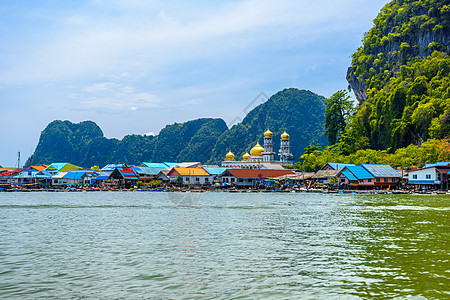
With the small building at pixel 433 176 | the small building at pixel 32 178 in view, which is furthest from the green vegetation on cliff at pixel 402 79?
the small building at pixel 32 178

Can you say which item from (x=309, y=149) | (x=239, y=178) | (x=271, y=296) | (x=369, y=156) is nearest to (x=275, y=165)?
(x=309, y=149)

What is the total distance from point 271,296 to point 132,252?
859 cm

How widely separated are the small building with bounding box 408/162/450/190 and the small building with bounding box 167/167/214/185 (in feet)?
Result: 169

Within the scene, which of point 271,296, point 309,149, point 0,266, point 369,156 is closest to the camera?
point 271,296

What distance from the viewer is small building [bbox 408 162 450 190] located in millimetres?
68375

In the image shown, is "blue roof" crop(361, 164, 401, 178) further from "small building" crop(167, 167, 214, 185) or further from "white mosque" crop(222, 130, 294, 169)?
"white mosque" crop(222, 130, 294, 169)

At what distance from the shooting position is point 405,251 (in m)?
18.2

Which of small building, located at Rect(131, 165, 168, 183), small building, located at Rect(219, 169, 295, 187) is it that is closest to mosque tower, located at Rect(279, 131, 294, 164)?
small building, located at Rect(219, 169, 295, 187)

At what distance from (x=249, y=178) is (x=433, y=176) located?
42.9 metres

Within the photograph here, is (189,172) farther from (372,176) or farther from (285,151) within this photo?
(372,176)

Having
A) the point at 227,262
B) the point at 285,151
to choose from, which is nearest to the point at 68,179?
the point at 285,151

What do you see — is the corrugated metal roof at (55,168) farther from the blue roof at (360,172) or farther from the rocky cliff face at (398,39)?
the rocky cliff face at (398,39)

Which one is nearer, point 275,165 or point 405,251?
point 405,251

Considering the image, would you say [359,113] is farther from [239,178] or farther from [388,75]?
[239,178]
